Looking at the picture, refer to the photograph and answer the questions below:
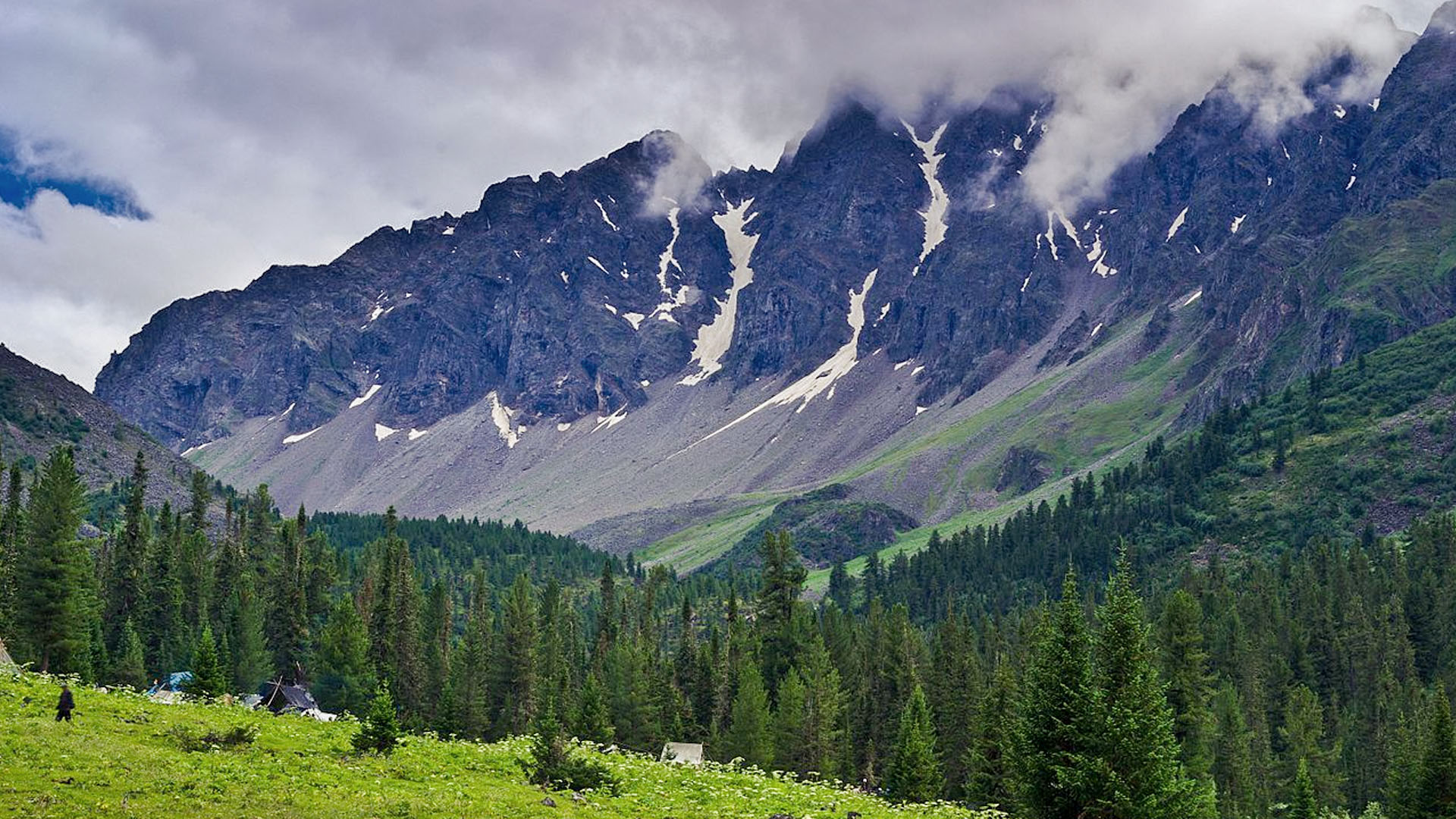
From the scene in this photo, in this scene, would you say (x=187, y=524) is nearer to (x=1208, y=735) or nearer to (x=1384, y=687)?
(x=1208, y=735)

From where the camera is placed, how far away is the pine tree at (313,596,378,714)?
363 feet

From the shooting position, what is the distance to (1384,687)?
136m

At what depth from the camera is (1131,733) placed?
4475 cm

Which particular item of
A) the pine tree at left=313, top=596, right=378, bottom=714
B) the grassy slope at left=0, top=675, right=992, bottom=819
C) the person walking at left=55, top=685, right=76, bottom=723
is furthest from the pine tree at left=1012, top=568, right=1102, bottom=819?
the pine tree at left=313, top=596, right=378, bottom=714

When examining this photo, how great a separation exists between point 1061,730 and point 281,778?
92.9 ft

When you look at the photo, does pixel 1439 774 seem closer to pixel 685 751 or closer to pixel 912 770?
pixel 912 770

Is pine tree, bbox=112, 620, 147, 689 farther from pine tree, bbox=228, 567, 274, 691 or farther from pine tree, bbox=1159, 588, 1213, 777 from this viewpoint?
→ pine tree, bbox=1159, 588, 1213, 777

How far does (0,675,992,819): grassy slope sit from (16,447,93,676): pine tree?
122 feet

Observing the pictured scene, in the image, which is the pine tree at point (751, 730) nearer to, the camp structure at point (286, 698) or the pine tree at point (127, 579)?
the camp structure at point (286, 698)

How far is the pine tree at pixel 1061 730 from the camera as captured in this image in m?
45.3

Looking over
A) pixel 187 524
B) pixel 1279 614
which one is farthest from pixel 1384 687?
pixel 187 524

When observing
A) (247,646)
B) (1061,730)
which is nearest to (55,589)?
(247,646)

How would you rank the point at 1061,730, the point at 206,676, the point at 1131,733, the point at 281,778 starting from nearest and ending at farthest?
the point at 281,778, the point at 1131,733, the point at 1061,730, the point at 206,676

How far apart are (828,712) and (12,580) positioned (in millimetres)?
68874
